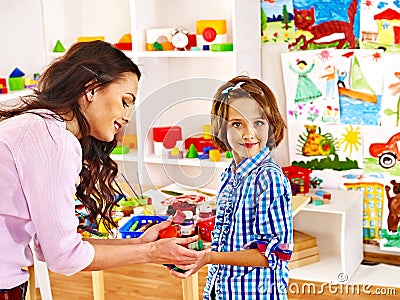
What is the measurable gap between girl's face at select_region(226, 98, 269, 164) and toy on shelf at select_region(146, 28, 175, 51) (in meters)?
1.52

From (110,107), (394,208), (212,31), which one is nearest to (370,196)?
(394,208)

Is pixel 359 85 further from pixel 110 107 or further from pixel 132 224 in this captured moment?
pixel 110 107

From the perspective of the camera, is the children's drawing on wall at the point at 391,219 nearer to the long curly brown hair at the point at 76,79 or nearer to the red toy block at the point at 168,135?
the red toy block at the point at 168,135

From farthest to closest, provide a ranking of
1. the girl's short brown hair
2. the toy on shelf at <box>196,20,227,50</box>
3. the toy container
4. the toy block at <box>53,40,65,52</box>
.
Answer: the toy block at <box>53,40,65,52</box>, the toy on shelf at <box>196,20,227,50</box>, the toy container, the girl's short brown hair

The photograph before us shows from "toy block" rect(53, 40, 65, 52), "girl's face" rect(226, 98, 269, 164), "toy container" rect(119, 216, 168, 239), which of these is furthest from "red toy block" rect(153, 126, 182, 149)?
"toy block" rect(53, 40, 65, 52)

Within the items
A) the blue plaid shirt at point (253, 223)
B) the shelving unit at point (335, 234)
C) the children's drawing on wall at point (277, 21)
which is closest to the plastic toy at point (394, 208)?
the shelving unit at point (335, 234)

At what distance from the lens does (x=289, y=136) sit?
2.94m

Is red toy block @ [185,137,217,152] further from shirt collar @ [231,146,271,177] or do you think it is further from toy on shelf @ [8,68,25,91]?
toy on shelf @ [8,68,25,91]

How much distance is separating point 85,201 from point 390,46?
1.65m

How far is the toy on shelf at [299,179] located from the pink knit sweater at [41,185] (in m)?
1.64

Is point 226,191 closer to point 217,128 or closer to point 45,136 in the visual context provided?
point 217,128

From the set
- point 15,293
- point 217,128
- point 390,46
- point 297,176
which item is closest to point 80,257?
point 15,293

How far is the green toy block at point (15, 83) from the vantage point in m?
2.77

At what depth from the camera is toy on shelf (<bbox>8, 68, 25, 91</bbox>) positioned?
2771mm
